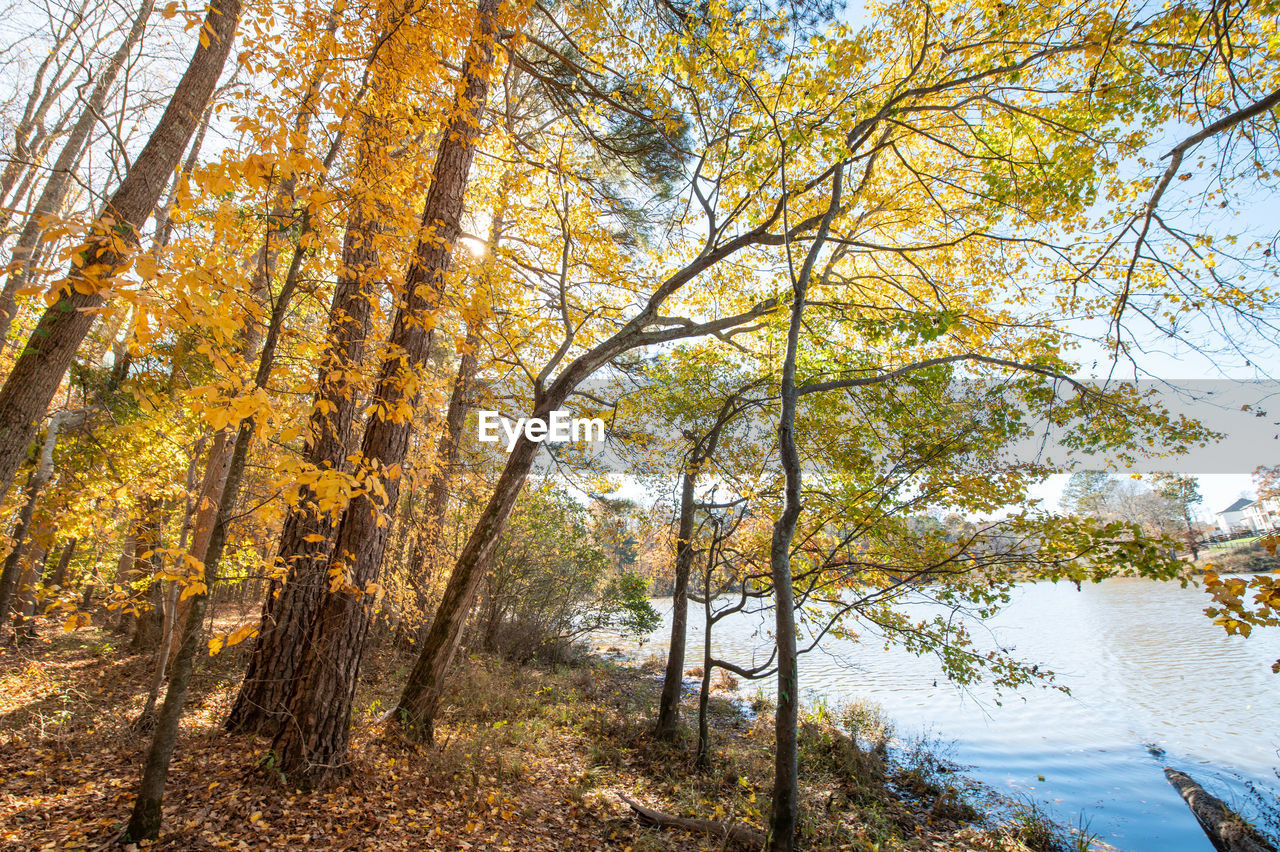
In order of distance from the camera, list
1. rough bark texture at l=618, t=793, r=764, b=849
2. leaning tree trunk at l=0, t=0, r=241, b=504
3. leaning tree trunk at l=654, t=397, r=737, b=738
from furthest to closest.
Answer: leaning tree trunk at l=654, t=397, r=737, b=738
rough bark texture at l=618, t=793, r=764, b=849
leaning tree trunk at l=0, t=0, r=241, b=504

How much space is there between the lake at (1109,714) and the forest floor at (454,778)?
1411 millimetres

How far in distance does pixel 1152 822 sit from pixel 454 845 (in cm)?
802

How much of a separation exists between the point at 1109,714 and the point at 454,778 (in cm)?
1167

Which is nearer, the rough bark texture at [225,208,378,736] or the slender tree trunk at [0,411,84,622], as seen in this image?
the rough bark texture at [225,208,378,736]

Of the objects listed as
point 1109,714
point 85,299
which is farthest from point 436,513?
point 1109,714

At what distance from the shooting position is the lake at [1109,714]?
6.83 meters

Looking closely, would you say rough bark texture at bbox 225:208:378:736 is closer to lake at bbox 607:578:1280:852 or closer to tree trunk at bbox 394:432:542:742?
tree trunk at bbox 394:432:542:742

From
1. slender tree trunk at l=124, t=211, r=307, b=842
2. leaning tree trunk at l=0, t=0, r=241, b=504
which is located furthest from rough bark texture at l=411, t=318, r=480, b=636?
slender tree trunk at l=124, t=211, r=307, b=842

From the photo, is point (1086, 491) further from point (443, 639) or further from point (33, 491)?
point (33, 491)

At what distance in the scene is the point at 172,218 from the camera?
1.93m

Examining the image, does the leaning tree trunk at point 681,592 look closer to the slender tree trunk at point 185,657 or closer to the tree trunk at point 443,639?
the tree trunk at point 443,639

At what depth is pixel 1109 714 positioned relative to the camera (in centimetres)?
991

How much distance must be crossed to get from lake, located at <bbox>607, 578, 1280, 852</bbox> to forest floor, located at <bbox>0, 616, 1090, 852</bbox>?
55.6 inches

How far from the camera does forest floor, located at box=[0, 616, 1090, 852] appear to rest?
3197mm
